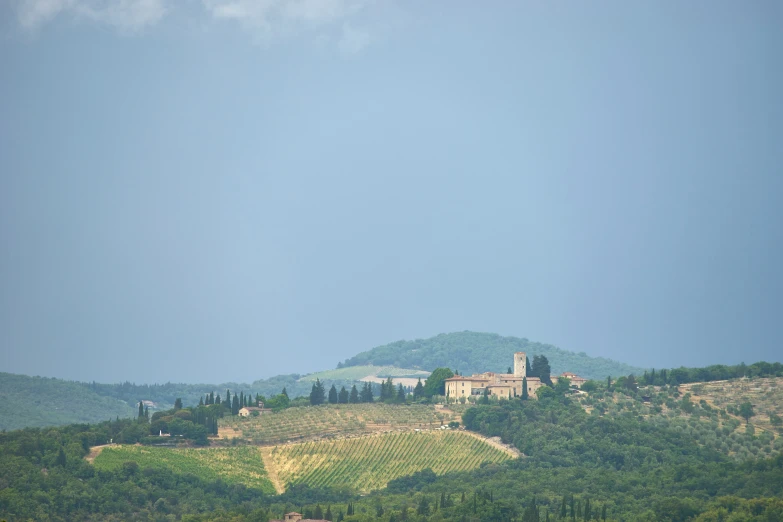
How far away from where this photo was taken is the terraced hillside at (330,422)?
340ft

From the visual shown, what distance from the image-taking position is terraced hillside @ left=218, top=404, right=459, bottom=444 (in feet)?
340

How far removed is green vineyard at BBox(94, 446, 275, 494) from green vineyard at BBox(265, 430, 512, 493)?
2012 millimetres

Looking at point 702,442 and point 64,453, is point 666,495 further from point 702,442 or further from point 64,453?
point 64,453

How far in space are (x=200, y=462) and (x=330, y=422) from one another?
1633 cm

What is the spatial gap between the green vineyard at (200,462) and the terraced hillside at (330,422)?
506 centimetres

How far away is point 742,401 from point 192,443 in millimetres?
49565

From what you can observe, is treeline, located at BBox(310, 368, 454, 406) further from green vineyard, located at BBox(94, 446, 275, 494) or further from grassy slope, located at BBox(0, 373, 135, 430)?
grassy slope, located at BBox(0, 373, 135, 430)

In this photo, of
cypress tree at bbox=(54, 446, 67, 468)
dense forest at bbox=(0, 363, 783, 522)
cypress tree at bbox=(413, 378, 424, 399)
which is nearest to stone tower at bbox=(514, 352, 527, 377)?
cypress tree at bbox=(413, 378, 424, 399)

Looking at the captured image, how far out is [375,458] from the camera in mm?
99125

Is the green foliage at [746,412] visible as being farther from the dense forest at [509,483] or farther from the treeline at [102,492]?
the treeline at [102,492]

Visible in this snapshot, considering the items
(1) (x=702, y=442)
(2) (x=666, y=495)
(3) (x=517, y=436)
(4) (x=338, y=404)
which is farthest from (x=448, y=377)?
(2) (x=666, y=495)

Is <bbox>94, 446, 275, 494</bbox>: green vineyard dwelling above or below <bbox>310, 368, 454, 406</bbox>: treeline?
below

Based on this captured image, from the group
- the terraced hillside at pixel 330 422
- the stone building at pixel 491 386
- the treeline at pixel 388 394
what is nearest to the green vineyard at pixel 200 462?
the terraced hillside at pixel 330 422

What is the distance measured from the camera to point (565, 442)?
102m
